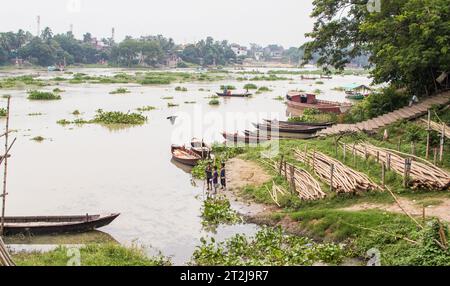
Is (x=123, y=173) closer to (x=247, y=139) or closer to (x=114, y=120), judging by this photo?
(x=247, y=139)

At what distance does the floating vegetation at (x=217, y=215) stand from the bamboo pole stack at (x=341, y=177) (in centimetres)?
316

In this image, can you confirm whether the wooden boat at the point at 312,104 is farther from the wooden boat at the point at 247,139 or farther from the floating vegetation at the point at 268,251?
the floating vegetation at the point at 268,251

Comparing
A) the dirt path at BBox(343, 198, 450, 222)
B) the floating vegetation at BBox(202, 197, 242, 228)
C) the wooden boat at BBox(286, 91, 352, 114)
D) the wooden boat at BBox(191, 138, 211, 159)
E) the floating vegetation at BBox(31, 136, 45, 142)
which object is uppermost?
the wooden boat at BBox(286, 91, 352, 114)

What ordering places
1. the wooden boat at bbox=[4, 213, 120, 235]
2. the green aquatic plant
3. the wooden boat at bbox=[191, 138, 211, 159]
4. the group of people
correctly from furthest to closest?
1. the green aquatic plant
2. the wooden boat at bbox=[191, 138, 211, 159]
3. the group of people
4. the wooden boat at bbox=[4, 213, 120, 235]

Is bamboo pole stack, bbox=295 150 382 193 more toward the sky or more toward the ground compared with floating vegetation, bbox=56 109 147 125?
more toward the sky

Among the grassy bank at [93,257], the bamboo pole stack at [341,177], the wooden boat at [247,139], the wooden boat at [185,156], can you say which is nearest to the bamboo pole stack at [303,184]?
the bamboo pole stack at [341,177]

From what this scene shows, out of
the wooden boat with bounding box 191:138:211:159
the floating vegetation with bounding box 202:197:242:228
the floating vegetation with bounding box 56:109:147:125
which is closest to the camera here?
the floating vegetation with bounding box 202:197:242:228

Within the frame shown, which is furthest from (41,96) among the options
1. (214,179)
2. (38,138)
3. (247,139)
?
(214,179)

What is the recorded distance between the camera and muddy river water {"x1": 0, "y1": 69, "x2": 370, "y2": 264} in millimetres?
14742

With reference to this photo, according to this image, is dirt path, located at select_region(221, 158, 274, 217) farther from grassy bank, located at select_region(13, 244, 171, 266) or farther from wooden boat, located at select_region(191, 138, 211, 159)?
grassy bank, located at select_region(13, 244, 171, 266)

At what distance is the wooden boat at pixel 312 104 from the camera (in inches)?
1569

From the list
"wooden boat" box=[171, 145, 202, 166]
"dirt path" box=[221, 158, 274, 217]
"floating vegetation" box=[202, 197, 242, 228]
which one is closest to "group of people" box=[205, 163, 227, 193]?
"dirt path" box=[221, 158, 274, 217]

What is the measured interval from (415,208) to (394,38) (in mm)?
10878

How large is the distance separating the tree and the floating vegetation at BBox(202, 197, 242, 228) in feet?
30.6
